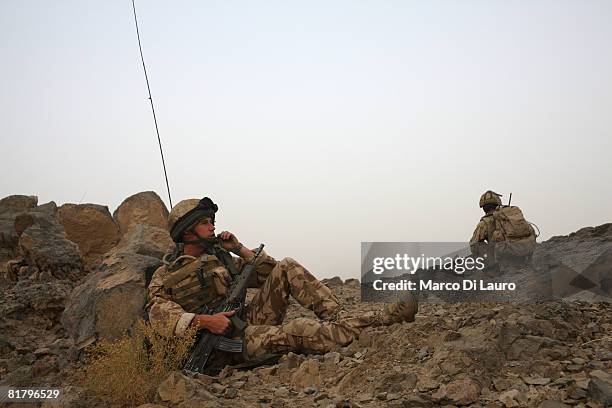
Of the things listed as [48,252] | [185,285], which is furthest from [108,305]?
[48,252]

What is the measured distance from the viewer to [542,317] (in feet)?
18.3

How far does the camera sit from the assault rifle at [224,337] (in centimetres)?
544

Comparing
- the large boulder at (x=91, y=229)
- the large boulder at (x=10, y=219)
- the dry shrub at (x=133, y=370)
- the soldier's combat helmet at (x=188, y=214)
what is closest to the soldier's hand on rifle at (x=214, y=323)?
the dry shrub at (x=133, y=370)

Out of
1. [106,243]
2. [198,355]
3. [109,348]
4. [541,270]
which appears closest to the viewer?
[109,348]

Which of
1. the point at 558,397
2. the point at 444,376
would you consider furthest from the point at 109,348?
the point at 558,397

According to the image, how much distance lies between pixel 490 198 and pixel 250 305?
23.2ft

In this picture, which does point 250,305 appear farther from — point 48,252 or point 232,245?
point 48,252

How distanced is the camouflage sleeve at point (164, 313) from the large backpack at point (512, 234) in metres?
7.54

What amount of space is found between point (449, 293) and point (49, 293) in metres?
7.60

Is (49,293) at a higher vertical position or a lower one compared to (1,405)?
higher

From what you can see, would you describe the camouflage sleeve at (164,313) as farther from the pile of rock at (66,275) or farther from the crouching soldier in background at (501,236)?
the crouching soldier in background at (501,236)

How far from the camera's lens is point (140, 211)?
43.1 feet

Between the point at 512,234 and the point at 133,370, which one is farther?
the point at 512,234

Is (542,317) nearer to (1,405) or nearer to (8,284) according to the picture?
(1,405)
